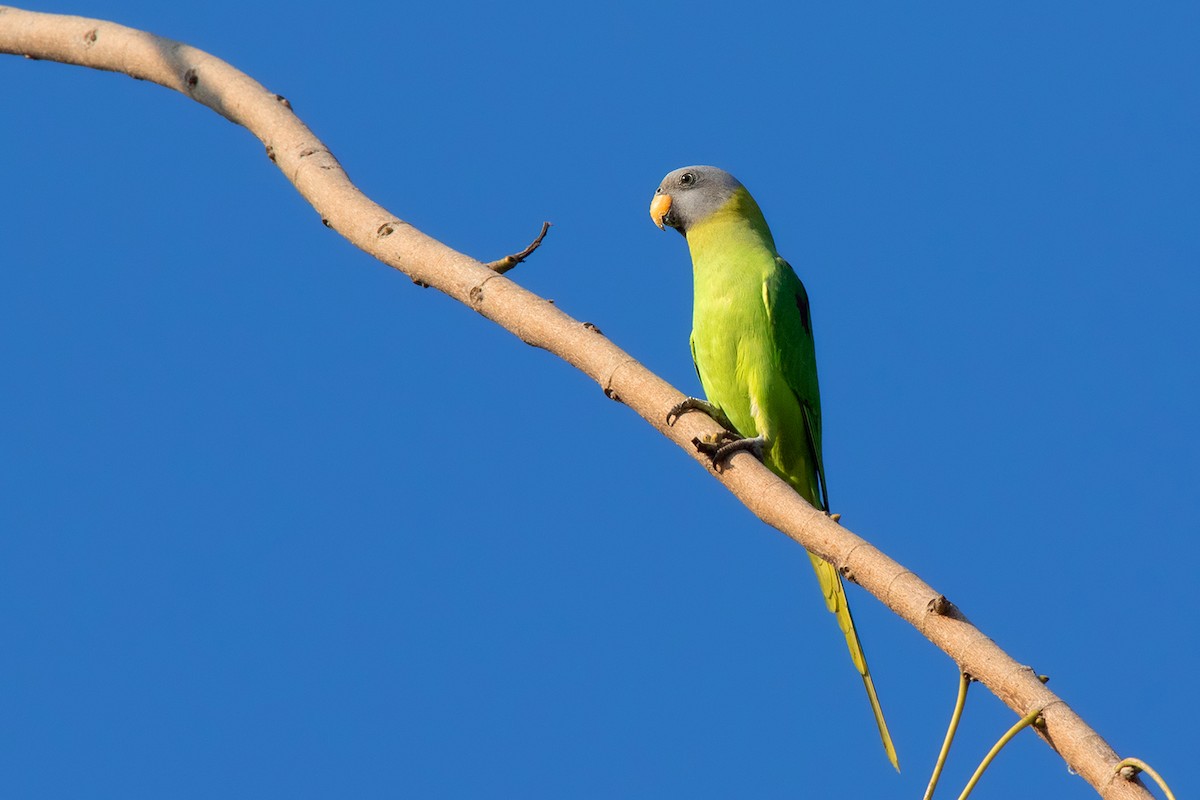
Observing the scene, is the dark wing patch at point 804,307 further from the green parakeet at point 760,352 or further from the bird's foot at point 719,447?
the bird's foot at point 719,447

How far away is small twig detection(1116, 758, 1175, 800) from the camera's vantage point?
1910 mm

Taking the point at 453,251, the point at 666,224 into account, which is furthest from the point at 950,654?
the point at 666,224

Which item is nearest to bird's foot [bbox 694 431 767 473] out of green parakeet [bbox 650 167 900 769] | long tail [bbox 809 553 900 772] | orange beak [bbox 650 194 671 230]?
long tail [bbox 809 553 900 772]

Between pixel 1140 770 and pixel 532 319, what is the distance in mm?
2000

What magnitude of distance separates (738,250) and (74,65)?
2.85 metres

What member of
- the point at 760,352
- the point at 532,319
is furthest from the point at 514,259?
the point at 760,352

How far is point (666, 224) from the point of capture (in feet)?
20.2

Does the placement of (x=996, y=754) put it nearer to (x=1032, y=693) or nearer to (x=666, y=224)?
(x=1032, y=693)

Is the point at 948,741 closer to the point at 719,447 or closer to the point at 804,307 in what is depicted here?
the point at 719,447

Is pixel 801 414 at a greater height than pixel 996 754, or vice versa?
pixel 801 414

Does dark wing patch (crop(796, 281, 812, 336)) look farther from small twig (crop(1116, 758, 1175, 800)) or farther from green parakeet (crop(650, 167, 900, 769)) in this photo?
small twig (crop(1116, 758, 1175, 800))

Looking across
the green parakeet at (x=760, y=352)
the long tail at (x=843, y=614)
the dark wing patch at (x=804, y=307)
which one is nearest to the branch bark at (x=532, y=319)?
the long tail at (x=843, y=614)

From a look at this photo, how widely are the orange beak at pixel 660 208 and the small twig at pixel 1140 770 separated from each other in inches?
174

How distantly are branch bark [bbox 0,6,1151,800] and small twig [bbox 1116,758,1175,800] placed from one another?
0.01m
